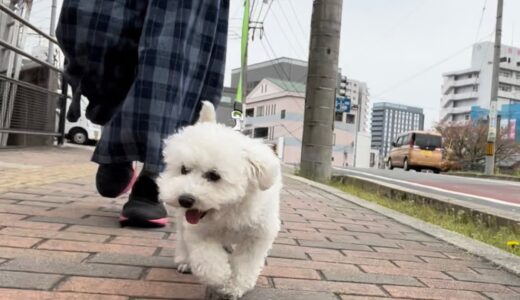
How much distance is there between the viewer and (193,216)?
5.72 ft

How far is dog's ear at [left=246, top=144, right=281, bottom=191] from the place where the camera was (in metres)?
1.78

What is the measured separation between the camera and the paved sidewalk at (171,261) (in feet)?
6.17

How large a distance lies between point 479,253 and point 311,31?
715cm

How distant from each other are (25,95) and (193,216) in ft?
24.4

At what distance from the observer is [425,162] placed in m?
26.5

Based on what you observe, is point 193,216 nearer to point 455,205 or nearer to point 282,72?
point 455,205

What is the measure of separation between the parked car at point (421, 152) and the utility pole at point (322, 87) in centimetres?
1806

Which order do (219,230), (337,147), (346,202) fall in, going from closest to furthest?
(219,230) → (346,202) → (337,147)

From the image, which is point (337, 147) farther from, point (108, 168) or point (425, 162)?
point (108, 168)

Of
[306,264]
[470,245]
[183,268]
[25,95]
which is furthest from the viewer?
[25,95]

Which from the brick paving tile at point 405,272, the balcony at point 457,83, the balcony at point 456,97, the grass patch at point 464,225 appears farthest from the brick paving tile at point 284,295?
the balcony at point 456,97

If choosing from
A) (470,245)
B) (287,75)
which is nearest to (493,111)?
(470,245)

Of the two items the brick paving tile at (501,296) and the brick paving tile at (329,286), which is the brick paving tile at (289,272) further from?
A: the brick paving tile at (501,296)

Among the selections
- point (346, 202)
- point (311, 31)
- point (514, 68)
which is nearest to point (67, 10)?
point (346, 202)
